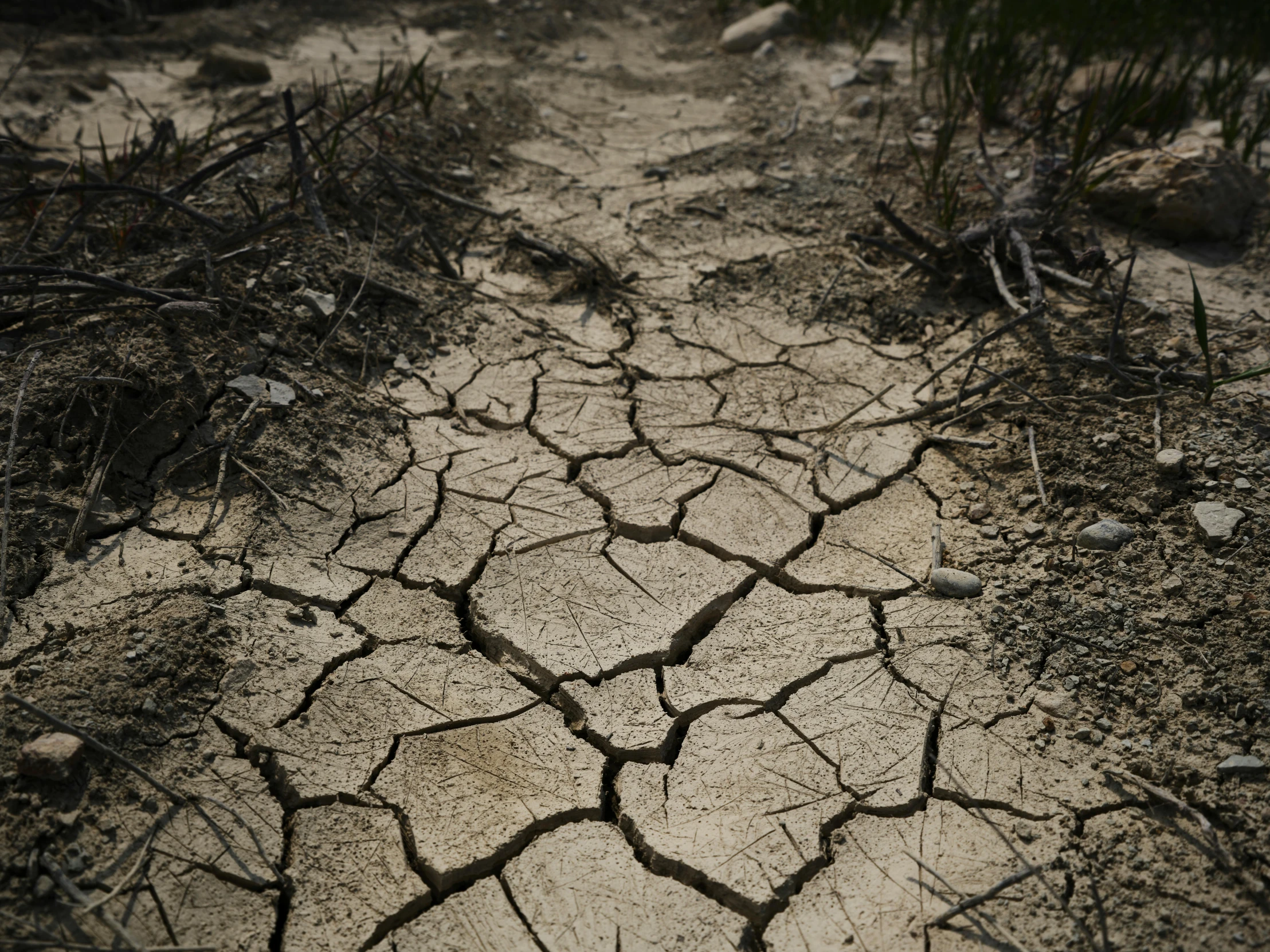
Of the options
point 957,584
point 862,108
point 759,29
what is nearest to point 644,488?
point 957,584

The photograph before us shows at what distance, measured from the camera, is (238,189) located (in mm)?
3256

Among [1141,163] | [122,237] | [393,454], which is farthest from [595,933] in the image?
[1141,163]

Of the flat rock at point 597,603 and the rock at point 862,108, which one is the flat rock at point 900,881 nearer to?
the flat rock at point 597,603

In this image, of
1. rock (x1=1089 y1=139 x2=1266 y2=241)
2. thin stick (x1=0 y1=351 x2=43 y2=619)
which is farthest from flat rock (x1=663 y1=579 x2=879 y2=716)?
rock (x1=1089 y1=139 x2=1266 y2=241)

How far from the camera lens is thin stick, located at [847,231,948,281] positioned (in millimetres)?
3389

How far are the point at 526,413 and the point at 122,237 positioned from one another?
1.50 meters

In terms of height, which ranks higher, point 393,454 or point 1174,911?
point 393,454

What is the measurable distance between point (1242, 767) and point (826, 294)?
2.25 metres

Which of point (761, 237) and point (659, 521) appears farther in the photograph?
point (761, 237)

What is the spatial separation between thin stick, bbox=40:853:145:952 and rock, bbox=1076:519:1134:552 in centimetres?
238

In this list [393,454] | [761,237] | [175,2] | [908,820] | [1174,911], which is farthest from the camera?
[175,2]

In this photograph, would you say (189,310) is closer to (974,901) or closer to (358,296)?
(358,296)

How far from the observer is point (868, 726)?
211 centimetres

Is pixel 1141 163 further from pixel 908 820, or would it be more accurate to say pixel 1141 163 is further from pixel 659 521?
pixel 908 820
